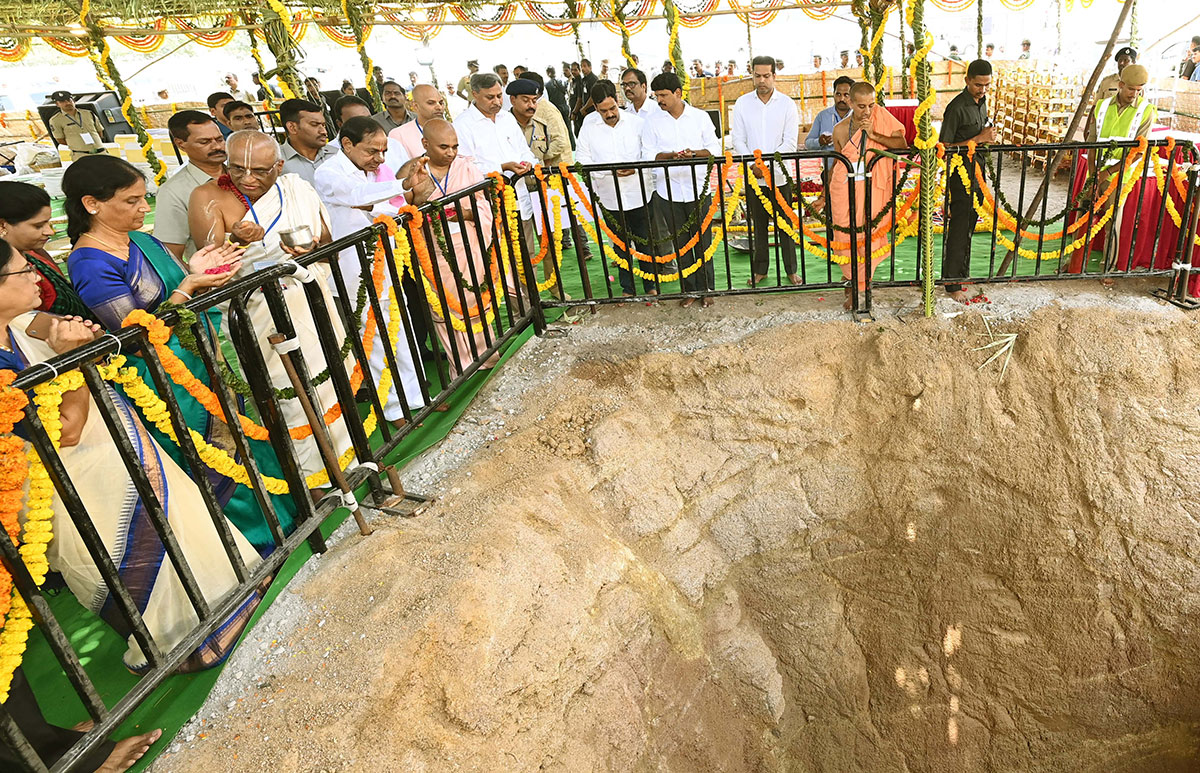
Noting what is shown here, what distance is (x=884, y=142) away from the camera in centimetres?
517

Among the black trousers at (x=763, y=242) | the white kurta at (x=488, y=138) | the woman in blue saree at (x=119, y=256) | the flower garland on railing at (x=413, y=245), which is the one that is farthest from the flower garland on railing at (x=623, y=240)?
the woman in blue saree at (x=119, y=256)


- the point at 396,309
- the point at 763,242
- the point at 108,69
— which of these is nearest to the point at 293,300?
the point at 396,309

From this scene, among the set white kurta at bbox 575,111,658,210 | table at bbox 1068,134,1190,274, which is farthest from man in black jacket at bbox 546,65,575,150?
table at bbox 1068,134,1190,274

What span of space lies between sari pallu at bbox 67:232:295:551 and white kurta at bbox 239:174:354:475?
209mm

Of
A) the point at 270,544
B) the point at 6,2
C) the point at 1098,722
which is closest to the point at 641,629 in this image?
the point at 270,544

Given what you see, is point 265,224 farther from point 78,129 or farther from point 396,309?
point 78,129

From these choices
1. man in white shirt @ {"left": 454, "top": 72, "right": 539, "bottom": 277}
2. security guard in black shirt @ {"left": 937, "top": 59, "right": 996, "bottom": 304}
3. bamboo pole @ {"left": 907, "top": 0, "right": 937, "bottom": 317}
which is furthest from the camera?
man in white shirt @ {"left": 454, "top": 72, "right": 539, "bottom": 277}

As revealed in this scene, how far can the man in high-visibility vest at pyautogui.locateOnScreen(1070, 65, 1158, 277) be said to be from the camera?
513 cm

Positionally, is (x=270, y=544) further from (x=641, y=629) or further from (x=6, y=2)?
(x=6, y=2)

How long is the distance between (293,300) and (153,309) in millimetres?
613

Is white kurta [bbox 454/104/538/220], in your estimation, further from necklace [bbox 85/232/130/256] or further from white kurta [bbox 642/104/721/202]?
necklace [bbox 85/232/130/256]

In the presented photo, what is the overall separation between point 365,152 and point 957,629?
14.7ft

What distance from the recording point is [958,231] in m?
5.12

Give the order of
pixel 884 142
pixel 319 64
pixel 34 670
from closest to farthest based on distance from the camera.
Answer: pixel 34 670, pixel 884 142, pixel 319 64
